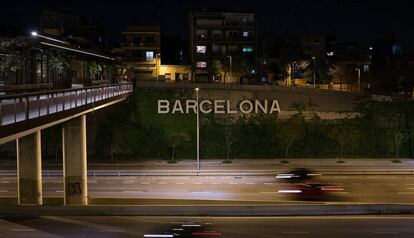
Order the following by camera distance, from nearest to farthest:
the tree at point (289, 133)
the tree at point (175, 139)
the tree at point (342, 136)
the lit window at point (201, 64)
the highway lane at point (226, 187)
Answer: the highway lane at point (226, 187) → the tree at point (175, 139) → the tree at point (289, 133) → the tree at point (342, 136) → the lit window at point (201, 64)

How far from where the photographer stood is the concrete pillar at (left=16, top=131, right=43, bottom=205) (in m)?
29.4

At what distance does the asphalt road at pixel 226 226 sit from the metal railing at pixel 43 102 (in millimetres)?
4442

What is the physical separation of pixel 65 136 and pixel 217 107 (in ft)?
86.9

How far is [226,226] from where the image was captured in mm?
21188

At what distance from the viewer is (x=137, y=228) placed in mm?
20625

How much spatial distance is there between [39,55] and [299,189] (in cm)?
2005

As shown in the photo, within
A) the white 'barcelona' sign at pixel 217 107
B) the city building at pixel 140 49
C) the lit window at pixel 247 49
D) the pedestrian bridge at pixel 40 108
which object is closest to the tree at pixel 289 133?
the white 'barcelona' sign at pixel 217 107

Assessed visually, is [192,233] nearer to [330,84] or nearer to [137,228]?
[137,228]

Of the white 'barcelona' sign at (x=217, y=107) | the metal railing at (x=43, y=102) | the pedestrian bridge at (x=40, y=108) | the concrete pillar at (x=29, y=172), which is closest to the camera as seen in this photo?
the pedestrian bridge at (x=40, y=108)

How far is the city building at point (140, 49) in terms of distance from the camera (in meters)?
88.6

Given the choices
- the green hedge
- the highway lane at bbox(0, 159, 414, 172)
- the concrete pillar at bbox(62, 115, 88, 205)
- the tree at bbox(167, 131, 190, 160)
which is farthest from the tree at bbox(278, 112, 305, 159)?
the concrete pillar at bbox(62, 115, 88, 205)

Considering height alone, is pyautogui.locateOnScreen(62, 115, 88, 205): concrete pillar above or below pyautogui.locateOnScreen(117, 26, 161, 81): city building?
below

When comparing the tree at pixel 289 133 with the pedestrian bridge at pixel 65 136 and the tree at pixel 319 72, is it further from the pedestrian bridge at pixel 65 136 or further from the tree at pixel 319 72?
the tree at pixel 319 72

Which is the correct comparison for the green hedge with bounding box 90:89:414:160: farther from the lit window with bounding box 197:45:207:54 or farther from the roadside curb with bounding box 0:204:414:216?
the lit window with bounding box 197:45:207:54
